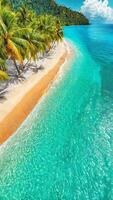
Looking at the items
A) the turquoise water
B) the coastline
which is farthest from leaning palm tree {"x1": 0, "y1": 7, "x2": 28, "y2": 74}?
the turquoise water

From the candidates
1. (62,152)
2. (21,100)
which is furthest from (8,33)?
(62,152)

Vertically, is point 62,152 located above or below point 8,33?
below

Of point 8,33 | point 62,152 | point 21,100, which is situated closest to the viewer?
point 62,152

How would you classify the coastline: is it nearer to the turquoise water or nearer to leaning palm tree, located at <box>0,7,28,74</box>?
the turquoise water

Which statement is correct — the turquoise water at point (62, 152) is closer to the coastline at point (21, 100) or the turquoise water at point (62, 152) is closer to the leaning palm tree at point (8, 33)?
the coastline at point (21, 100)

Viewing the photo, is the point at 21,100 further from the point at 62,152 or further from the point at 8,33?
the point at 62,152

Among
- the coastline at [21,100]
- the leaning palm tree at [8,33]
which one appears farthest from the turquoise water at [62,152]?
the leaning palm tree at [8,33]
